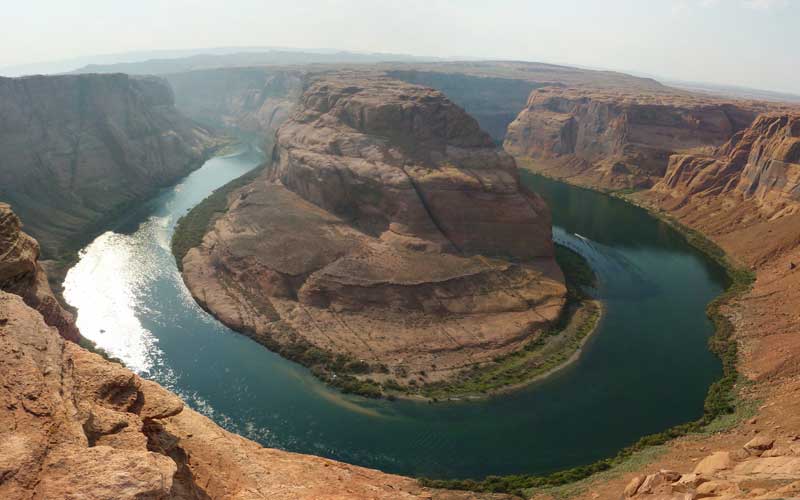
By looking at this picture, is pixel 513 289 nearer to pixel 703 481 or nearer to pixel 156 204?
pixel 703 481

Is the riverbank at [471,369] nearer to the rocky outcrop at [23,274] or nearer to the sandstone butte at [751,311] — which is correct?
the sandstone butte at [751,311]

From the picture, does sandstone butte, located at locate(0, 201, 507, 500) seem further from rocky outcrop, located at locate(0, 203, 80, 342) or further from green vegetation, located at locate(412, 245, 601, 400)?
green vegetation, located at locate(412, 245, 601, 400)

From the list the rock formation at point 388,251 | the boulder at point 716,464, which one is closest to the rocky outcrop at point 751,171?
the rock formation at point 388,251

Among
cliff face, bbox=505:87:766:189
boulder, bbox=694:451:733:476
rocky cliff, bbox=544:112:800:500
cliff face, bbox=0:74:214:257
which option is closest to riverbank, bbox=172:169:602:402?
rocky cliff, bbox=544:112:800:500

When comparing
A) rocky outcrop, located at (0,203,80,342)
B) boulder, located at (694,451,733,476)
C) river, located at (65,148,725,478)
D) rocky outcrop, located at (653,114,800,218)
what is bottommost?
river, located at (65,148,725,478)

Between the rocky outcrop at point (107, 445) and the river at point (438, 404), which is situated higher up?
the rocky outcrop at point (107, 445)

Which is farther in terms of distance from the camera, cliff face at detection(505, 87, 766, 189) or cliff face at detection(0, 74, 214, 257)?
cliff face at detection(505, 87, 766, 189)

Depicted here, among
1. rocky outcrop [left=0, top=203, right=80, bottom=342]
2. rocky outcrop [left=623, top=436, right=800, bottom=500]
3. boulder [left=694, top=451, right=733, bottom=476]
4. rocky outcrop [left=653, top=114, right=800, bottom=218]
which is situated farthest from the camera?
rocky outcrop [left=653, top=114, right=800, bottom=218]
